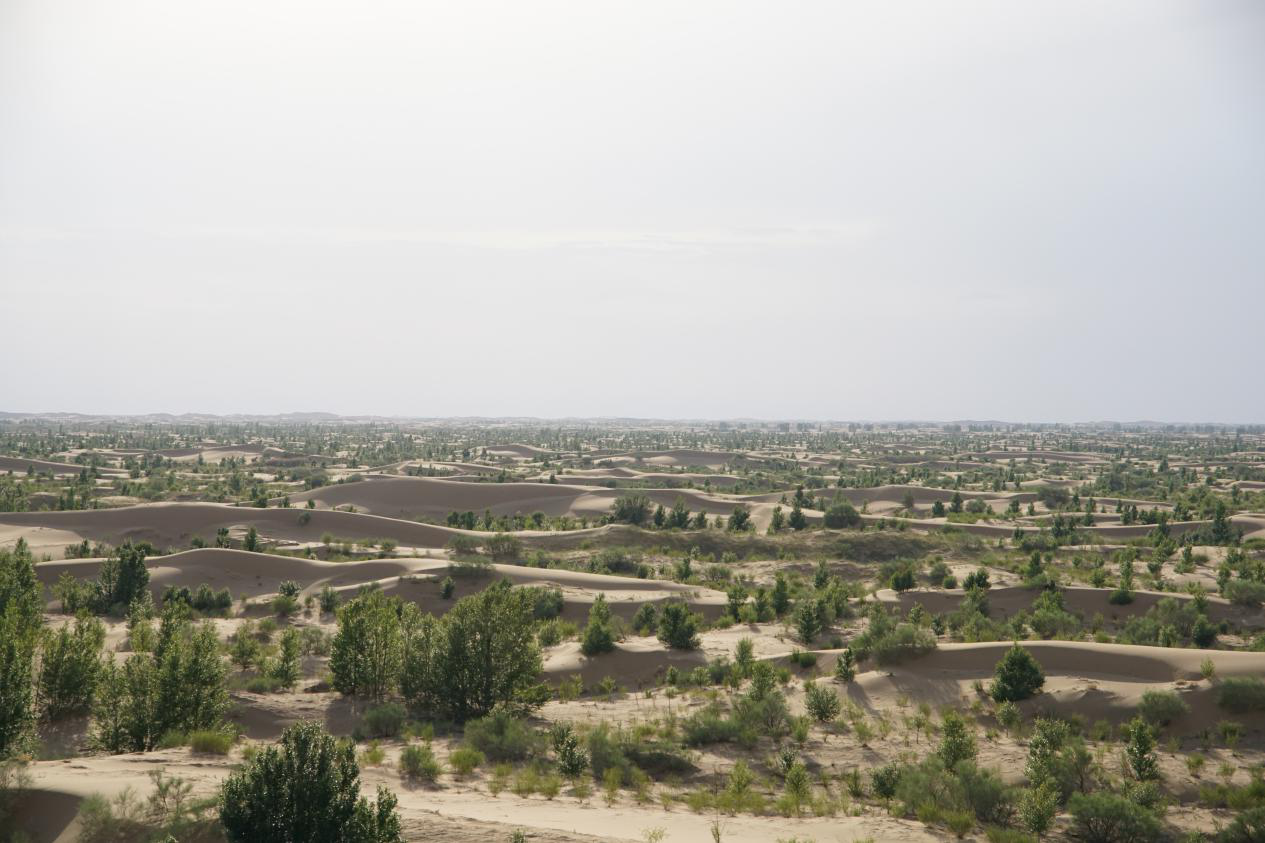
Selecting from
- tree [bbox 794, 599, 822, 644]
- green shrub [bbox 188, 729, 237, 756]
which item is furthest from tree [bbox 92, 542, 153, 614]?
tree [bbox 794, 599, 822, 644]

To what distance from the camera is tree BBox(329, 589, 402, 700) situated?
19.2 m

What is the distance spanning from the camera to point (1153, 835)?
1194 cm

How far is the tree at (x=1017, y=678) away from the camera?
59.9 feet

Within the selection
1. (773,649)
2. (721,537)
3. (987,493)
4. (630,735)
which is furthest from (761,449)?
(630,735)

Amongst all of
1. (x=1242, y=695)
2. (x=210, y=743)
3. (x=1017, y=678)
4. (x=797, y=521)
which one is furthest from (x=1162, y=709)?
(x=797, y=521)

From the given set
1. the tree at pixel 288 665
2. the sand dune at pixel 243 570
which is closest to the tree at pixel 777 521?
the sand dune at pixel 243 570

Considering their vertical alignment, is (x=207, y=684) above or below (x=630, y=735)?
above

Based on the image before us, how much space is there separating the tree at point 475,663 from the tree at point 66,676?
6189 mm

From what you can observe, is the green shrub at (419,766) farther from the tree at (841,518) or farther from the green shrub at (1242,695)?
the tree at (841,518)

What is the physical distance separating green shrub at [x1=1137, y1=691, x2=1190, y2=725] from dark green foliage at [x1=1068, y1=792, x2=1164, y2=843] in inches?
194

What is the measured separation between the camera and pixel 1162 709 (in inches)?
655

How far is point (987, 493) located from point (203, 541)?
5703cm

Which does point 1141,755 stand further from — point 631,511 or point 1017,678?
point 631,511

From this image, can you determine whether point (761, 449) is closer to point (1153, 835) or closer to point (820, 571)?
point (820, 571)
